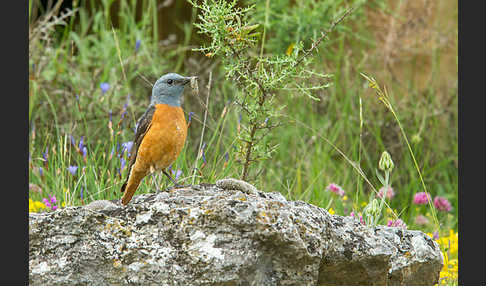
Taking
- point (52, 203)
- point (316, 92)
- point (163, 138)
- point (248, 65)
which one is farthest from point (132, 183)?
point (316, 92)

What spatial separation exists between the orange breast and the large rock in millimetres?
401

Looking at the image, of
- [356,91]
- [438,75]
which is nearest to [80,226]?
[356,91]

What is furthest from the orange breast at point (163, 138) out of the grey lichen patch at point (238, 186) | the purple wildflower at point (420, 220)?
the purple wildflower at point (420, 220)

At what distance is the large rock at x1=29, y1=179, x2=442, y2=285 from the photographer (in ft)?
8.29

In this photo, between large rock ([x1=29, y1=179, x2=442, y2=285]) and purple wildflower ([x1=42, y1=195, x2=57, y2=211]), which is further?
purple wildflower ([x1=42, y1=195, x2=57, y2=211])

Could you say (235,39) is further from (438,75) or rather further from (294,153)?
(438,75)

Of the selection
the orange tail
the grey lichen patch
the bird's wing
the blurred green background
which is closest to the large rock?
the grey lichen patch

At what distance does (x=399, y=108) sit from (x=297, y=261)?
438cm

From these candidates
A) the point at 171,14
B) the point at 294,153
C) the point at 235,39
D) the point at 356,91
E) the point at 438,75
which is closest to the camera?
the point at 235,39

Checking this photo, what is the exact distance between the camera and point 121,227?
2.65 metres

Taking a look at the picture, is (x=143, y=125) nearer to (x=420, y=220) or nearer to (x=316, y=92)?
(x=316, y=92)

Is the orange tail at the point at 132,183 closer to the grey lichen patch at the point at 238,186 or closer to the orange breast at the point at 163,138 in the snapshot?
the orange breast at the point at 163,138

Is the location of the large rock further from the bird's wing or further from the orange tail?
the bird's wing

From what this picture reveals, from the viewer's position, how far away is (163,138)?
10.3 feet
